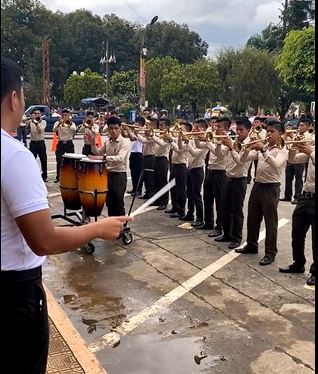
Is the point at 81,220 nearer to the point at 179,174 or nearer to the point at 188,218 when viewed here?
the point at 188,218

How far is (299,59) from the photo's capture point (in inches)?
823

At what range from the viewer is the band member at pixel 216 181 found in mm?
7832

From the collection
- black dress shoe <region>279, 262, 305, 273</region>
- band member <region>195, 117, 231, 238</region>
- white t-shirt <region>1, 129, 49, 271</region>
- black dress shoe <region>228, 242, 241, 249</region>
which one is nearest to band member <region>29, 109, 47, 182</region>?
band member <region>195, 117, 231, 238</region>

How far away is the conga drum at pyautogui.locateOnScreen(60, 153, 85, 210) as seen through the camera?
712cm

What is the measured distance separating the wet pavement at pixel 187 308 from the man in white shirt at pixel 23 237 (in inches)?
76.7

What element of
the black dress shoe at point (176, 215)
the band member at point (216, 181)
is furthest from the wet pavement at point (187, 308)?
the black dress shoe at point (176, 215)

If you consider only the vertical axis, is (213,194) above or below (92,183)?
below

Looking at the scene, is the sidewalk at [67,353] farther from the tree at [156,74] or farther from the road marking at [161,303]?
the tree at [156,74]

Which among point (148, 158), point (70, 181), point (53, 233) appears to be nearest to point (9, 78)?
point (53, 233)

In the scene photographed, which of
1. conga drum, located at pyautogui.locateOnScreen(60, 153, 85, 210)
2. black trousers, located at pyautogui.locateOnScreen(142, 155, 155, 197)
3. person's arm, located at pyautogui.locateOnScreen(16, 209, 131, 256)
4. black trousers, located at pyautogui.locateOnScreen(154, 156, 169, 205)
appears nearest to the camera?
person's arm, located at pyautogui.locateOnScreen(16, 209, 131, 256)

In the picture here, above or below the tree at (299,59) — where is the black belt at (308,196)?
below

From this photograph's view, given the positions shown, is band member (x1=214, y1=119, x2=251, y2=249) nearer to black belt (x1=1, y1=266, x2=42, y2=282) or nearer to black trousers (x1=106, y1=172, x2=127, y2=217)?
black trousers (x1=106, y1=172, x2=127, y2=217)

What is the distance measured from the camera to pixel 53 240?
1.90 metres

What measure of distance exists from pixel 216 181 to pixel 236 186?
786 mm
